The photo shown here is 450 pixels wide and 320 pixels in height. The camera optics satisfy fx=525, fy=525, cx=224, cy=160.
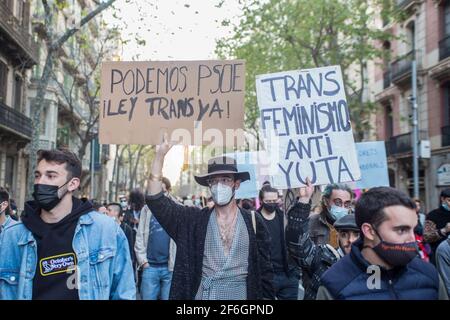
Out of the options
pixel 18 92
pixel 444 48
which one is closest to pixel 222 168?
pixel 444 48

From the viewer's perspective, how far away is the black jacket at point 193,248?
12.8 feet

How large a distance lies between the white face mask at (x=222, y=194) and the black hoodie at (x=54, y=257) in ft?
4.13

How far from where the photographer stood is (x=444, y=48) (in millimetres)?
22562

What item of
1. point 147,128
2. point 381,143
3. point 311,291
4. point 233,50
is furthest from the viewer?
point 233,50

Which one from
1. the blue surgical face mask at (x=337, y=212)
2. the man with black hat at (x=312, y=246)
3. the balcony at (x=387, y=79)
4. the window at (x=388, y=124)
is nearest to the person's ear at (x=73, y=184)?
the man with black hat at (x=312, y=246)

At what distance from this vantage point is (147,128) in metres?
4.80

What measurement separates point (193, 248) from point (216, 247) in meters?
0.18

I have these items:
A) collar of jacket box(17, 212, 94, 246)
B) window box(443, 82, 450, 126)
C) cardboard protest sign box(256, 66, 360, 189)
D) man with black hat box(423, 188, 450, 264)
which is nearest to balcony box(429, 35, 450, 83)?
window box(443, 82, 450, 126)

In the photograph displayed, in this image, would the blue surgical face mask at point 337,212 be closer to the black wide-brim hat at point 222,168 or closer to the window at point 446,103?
the black wide-brim hat at point 222,168

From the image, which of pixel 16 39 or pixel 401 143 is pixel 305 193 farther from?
pixel 401 143

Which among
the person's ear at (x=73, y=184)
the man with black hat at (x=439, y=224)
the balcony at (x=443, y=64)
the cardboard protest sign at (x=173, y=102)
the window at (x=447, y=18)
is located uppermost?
the window at (x=447, y=18)

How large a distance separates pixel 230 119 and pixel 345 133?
1.07 meters
